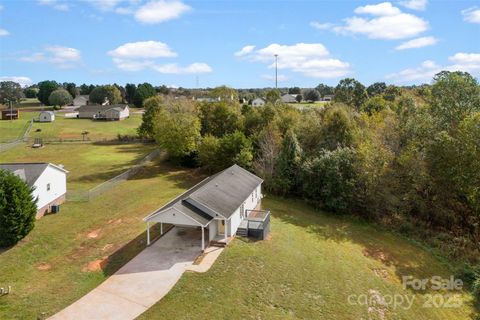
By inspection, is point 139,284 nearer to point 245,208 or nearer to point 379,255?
point 245,208

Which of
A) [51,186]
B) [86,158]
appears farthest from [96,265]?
[86,158]

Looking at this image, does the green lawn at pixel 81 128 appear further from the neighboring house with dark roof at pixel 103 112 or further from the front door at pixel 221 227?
the front door at pixel 221 227

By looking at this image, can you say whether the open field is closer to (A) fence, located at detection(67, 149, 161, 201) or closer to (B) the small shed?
(A) fence, located at detection(67, 149, 161, 201)

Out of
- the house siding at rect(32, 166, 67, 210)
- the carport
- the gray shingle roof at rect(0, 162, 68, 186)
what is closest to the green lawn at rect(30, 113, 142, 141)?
the house siding at rect(32, 166, 67, 210)

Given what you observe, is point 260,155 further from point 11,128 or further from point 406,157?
point 11,128

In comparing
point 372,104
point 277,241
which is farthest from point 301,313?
point 372,104
